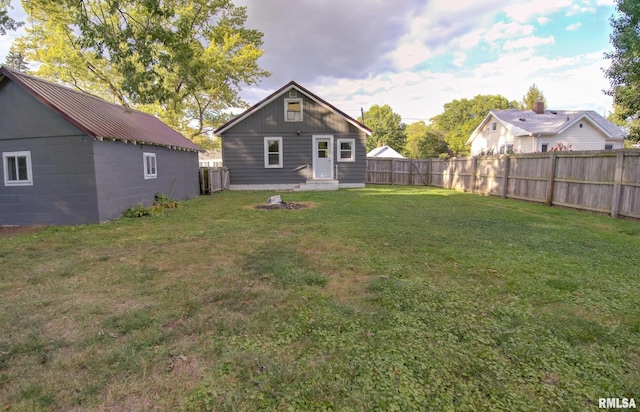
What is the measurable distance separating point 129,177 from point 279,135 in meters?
8.69

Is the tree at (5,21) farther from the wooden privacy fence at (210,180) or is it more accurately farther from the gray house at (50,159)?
the wooden privacy fence at (210,180)

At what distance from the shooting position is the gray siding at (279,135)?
16859 mm

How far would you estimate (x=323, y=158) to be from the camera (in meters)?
17.3

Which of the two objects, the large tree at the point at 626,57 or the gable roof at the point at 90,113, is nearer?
the gable roof at the point at 90,113

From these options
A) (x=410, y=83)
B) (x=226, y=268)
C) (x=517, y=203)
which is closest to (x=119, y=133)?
(x=226, y=268)

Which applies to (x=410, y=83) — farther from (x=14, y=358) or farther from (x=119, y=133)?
(x=14, y=358)

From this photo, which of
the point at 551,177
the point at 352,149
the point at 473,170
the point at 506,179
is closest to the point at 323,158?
the point at 352,149

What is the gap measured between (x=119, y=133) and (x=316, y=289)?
27.8 ft

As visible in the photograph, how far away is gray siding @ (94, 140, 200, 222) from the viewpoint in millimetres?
8398

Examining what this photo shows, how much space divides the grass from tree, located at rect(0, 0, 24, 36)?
345 inches

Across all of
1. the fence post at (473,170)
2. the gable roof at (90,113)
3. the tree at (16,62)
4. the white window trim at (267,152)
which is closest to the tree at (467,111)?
the fence post at (473,170)

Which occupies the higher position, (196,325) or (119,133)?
(119,133)

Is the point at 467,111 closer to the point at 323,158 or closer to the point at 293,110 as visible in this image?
the point at 323,158

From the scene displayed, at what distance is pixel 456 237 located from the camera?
6.11m
